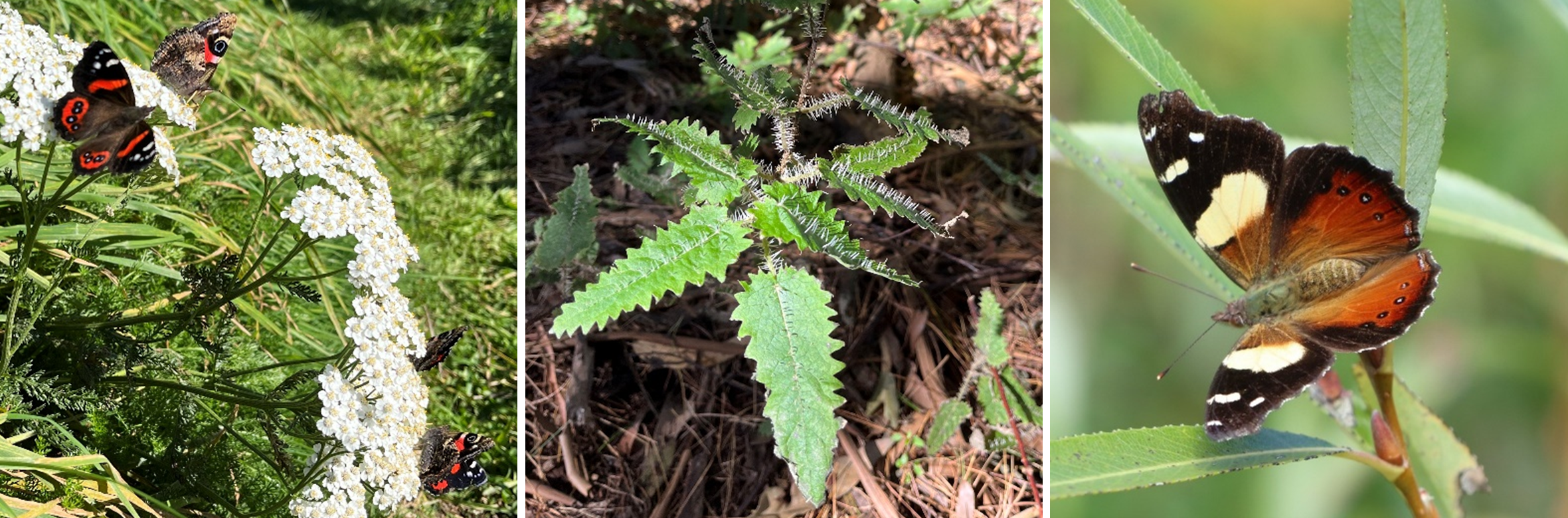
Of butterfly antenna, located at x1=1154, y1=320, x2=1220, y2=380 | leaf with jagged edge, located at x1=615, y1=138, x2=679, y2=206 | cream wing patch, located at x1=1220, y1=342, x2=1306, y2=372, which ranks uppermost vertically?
cream wing patch, located at x1=1220, y1=342, x2=1306, y2=372

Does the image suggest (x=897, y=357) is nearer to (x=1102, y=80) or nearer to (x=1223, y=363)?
(x=1102, y=80)

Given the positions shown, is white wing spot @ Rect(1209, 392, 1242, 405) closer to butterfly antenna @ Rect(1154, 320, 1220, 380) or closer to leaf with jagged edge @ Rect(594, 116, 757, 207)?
butterfly antenna @ Rect(1154, 320, 1220, 380)

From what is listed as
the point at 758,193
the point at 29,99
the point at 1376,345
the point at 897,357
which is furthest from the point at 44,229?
the point at 1376,345

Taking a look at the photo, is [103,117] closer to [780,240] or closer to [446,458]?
[446,458]

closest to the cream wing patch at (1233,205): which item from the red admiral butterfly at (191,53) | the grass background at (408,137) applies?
the red admiral butterfly at (191,53)

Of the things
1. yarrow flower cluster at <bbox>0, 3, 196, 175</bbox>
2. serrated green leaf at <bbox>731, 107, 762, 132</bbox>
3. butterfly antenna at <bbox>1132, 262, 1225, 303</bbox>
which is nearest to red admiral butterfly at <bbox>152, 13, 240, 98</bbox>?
yarrow flower cluster at <bbox>0, 3, 196, 175</bbox>

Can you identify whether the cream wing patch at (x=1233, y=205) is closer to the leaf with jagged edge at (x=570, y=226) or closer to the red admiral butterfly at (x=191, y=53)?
the leaf with jagged edge at (x=570, y=226)
